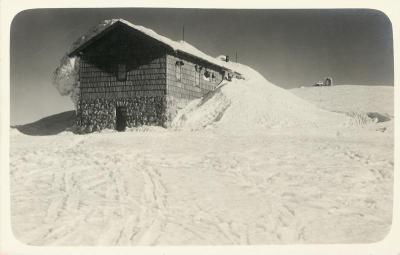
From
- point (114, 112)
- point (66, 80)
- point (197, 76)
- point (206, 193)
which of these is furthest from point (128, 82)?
point (206, 193)

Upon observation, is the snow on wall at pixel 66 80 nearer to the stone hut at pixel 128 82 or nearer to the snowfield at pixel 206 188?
the stone hut at pixel 128 82

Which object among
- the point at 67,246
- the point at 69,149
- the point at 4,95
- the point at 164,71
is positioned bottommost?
the point at 67,246

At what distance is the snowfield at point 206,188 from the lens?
22.3 feet

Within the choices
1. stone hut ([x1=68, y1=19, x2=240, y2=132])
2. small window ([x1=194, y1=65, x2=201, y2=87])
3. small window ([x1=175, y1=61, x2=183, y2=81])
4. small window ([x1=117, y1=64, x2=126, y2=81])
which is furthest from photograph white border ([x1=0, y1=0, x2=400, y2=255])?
small window ([x1=194, y1=65, x2=201, y2=87])

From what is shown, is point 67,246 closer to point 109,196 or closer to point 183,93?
point 109,196

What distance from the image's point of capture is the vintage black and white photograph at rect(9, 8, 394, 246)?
684cm

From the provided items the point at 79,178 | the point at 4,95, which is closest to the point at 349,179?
the point at 79,178

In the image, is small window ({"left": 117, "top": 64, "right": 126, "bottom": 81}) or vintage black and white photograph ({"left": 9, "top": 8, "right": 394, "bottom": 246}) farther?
small window ({"left": 117, "top": 64, "right": 126, "bottom": 81})

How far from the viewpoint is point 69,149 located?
9.18m

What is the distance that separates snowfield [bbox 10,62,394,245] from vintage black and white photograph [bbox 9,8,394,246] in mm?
19

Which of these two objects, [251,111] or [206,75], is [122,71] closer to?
[206,75]

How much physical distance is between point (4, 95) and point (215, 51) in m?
3.87

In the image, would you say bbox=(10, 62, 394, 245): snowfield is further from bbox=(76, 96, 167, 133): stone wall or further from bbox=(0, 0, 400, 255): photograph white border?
bbox=(76, 96, 167, 133): stone wall
